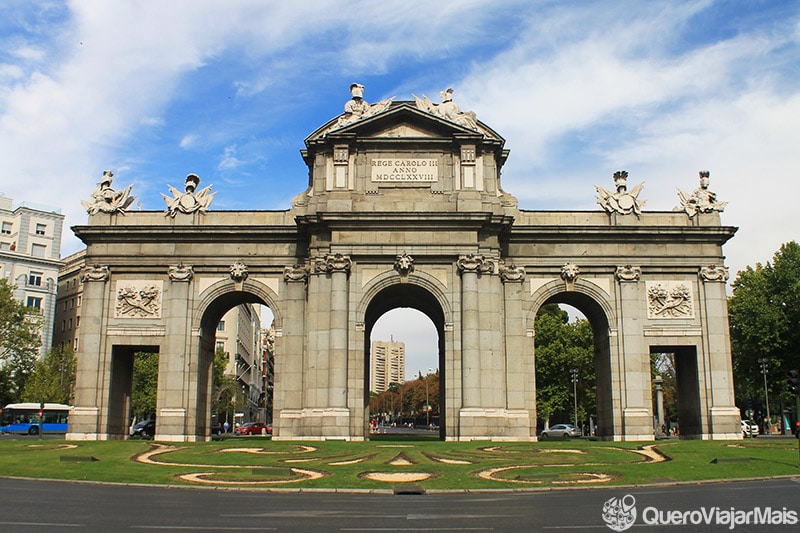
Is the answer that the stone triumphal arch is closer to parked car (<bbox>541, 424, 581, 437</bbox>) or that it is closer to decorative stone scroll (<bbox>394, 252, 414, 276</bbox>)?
decorative stone scroll (<bbox>394, 252, 414, 276</bbox>)

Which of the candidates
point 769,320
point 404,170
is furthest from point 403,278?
point 769,320

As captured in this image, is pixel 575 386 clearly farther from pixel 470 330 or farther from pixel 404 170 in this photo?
pixel 404 170

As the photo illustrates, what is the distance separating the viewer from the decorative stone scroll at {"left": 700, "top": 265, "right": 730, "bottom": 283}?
4941cm

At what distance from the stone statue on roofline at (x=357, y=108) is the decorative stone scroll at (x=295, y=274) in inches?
367

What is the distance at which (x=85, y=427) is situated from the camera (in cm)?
4725

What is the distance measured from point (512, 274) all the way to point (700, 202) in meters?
13.5

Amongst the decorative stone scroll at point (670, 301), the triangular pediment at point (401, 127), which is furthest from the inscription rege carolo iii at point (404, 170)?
the decorative stone scroll at point (670, 301)

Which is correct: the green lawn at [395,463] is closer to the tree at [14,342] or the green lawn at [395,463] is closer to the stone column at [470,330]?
the stone column at [470,330]

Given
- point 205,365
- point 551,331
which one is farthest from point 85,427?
point 551,331

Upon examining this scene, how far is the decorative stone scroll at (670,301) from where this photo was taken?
49.5m

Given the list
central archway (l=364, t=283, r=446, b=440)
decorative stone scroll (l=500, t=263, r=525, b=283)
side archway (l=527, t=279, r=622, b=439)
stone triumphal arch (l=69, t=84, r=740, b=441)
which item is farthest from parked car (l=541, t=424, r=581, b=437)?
decorative stone scroll (l=500, t=263, r=525, b=283)

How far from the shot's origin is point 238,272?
4925cm

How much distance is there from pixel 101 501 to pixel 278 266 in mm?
29283

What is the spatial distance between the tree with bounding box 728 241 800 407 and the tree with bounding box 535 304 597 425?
58.9 ft
